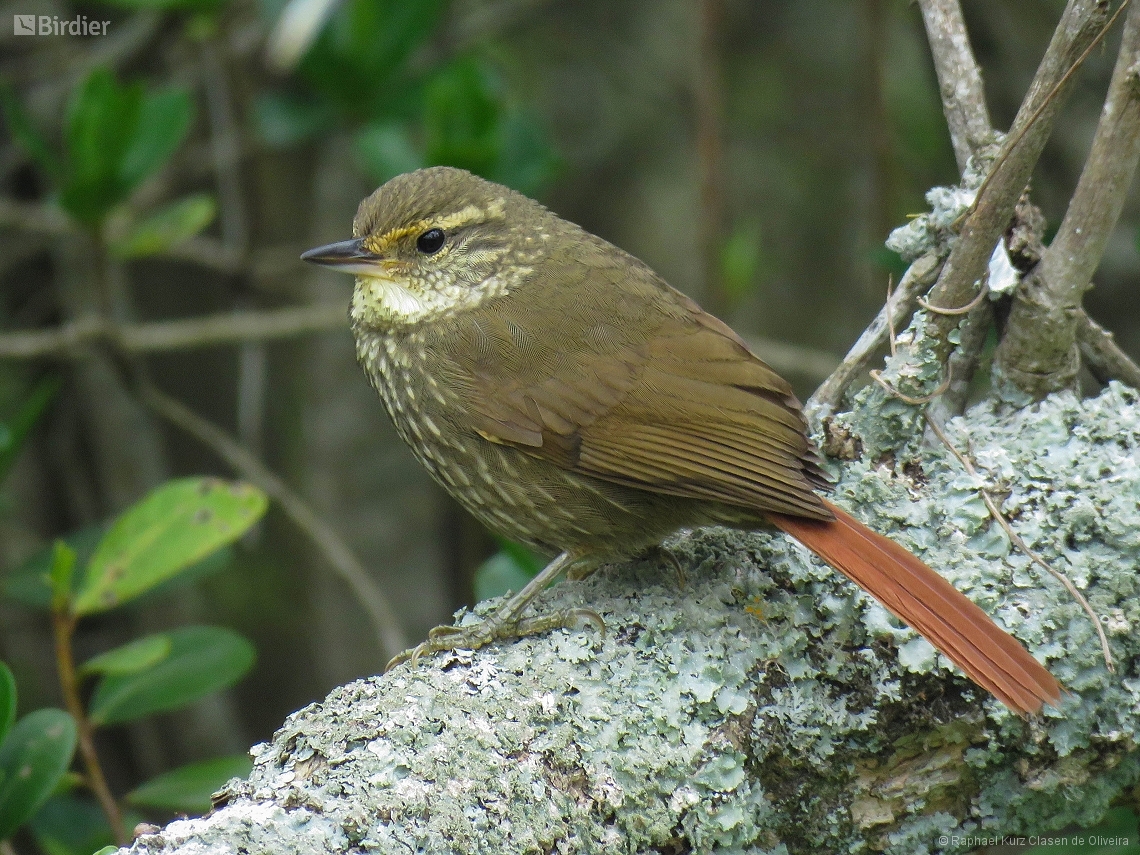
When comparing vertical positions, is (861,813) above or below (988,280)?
below

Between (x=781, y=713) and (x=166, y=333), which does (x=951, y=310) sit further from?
(x=166, y=333)

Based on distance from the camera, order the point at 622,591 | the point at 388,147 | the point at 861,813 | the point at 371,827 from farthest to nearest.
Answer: the point at 388,147 < the point at 622,591 < the point at 861,813 < the point at 371,827

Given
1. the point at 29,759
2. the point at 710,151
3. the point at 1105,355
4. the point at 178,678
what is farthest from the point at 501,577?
the point at 710,151

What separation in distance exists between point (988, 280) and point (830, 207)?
330cm

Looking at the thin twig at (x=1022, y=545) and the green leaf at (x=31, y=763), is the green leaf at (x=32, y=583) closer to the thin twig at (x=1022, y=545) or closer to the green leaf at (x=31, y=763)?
the green leaf at (x=31, y=763)

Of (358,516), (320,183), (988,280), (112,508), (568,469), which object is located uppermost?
(320,183)

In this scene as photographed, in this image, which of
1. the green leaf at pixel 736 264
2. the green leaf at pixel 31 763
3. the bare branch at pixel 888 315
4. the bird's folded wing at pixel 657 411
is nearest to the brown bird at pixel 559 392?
the bird's folded wing at pixel 657 411

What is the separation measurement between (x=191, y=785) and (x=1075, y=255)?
6.72 feet

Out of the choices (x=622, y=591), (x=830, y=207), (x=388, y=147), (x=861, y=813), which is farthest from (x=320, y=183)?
(x=861, y=813)

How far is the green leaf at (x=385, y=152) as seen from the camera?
3406mm

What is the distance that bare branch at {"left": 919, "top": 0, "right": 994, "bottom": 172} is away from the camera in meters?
2.29

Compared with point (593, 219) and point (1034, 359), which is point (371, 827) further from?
point (593, 219)

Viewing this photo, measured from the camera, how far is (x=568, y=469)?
8.02 feet

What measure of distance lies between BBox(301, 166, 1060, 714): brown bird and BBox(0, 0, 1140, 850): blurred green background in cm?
58
